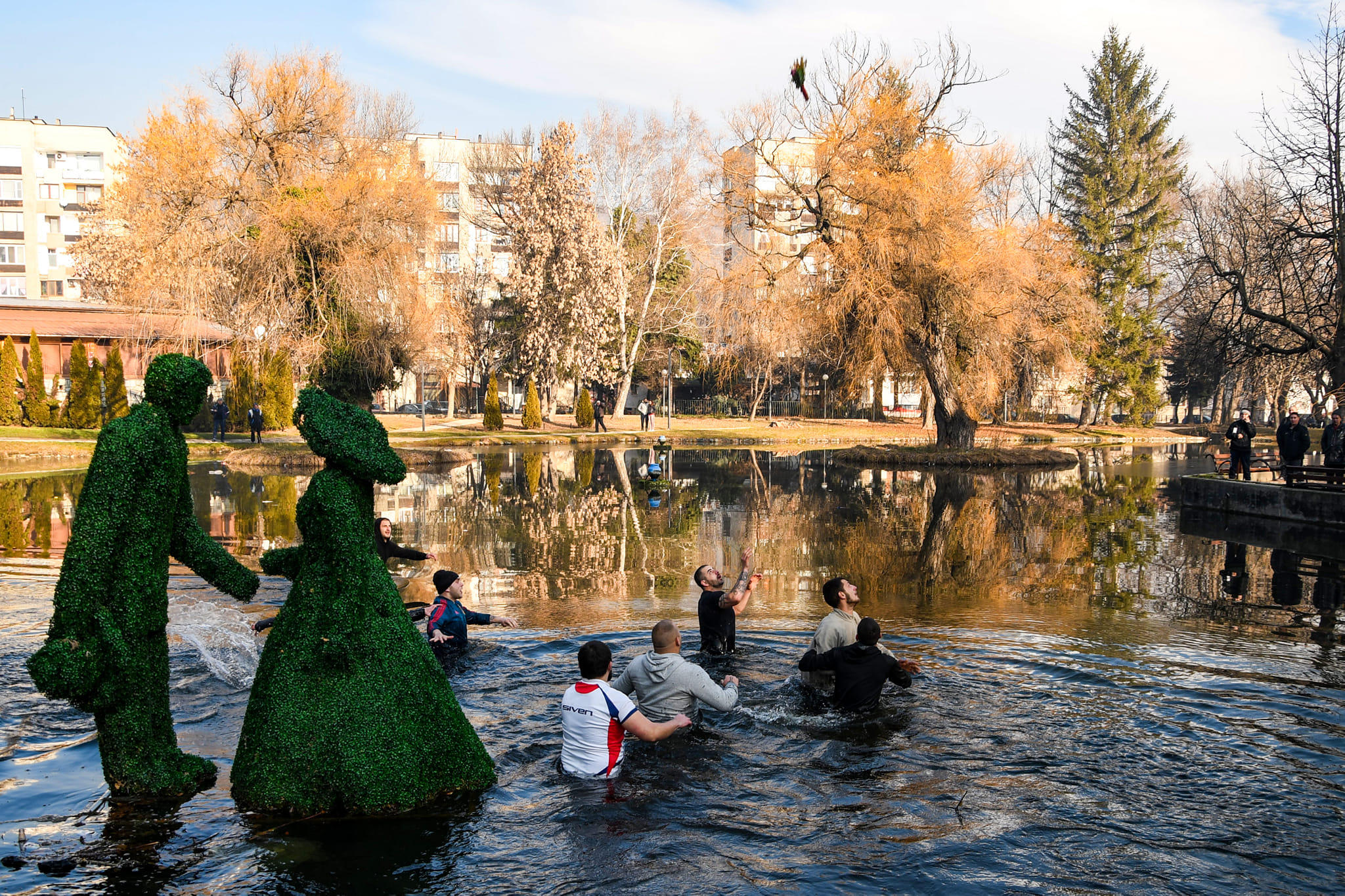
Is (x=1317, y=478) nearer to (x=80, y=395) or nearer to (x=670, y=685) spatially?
(x=670, y=685)

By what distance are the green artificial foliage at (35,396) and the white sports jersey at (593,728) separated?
38653 mm

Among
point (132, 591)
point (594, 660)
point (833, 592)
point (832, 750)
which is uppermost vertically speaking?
point (132, 591)

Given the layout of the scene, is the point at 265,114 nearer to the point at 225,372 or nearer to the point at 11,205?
the point at 225,372

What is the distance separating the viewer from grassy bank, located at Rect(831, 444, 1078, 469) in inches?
1325

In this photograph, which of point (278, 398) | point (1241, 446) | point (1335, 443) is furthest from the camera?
point (278, 398)

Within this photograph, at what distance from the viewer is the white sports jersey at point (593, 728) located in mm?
6254

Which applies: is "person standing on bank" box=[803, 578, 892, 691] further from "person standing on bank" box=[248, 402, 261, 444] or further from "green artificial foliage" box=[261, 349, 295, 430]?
"green artificial foliage" box=[261, 349, 295, 430]

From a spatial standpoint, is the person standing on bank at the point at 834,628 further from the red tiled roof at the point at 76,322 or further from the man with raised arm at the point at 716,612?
the red tiled roof at the point at 76,322

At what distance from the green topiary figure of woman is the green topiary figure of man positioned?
56 centimetres

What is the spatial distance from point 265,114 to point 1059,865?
34696 mm

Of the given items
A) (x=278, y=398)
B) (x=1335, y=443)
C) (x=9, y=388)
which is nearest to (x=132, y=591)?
(x=1335, y=443)

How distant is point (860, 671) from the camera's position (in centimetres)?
748

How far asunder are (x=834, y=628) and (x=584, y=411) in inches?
1664

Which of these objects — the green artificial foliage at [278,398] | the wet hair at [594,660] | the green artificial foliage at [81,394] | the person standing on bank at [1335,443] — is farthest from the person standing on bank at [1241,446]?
the green artificial foliage at [81,394]
